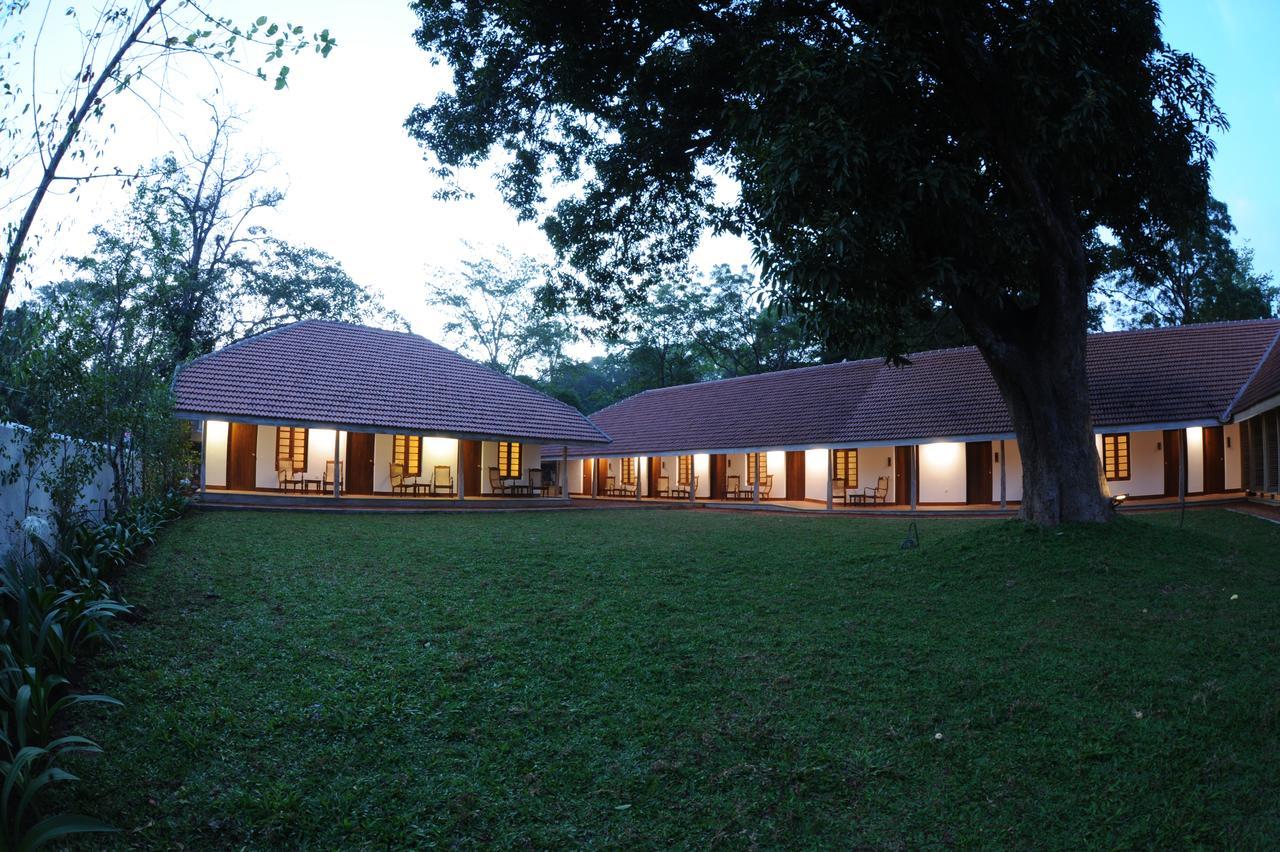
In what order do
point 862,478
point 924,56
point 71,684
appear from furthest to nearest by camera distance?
point 862,478 < point 924,56 < point 71,684

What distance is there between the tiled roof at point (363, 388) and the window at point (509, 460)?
169 cm

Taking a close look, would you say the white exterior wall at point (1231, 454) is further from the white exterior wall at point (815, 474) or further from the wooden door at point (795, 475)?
the wooden door at point (795, 475)

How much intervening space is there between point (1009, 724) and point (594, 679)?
2808 mm

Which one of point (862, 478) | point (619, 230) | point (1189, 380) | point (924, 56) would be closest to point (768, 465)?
point (862, 478)

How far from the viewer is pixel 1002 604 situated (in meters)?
8.23

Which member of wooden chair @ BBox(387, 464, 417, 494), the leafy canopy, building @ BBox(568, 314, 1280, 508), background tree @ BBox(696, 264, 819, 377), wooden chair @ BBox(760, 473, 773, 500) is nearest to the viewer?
the leafy canopy

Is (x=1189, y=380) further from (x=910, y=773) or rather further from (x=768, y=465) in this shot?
(x=910, y=773)

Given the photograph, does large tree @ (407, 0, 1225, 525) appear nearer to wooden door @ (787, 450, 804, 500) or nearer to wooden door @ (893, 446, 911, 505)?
wooden door @ (893, 446, 911, 505)

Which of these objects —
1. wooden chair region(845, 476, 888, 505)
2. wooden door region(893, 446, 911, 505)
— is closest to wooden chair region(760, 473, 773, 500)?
wooden chair region(845, 476, 888, 505)

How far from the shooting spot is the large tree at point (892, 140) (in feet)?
29.1

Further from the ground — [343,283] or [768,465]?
[343,283]

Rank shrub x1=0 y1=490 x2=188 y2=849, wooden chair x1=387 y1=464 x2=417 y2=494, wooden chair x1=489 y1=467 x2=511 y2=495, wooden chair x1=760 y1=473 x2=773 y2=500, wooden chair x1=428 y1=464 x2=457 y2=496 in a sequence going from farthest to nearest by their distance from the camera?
wooden chair x1=760 y1=473 x2=773 y2=500 → wooden chair x1=489 y1=467 x2=511 y2=495 → wooden chair x1=428 y1=464 x2=457 y2=496 → wooden chair x1=387 y1=464 x2=417 y2=494 → shrub x1=0 y1=490 x2=188 y2=849

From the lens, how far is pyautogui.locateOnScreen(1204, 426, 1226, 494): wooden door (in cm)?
2147

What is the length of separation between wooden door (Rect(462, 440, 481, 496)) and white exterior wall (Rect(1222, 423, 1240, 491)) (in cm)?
1988
